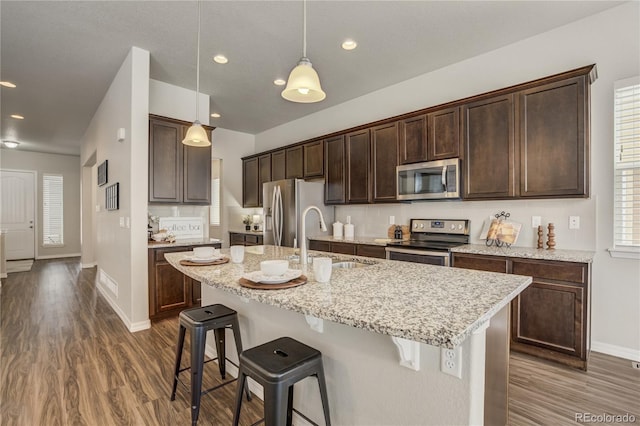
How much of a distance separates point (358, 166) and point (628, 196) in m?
2.62

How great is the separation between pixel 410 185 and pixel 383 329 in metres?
2.92

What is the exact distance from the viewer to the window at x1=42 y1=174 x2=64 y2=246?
806 centimetres

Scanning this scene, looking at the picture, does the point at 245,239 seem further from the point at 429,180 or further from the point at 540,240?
the point at 540,240

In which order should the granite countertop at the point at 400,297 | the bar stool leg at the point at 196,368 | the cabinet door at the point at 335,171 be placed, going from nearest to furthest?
the granite countertop at the point at 400,297, the bar stool leg at the point at 196,368, the cabinet door at the point at 335,171

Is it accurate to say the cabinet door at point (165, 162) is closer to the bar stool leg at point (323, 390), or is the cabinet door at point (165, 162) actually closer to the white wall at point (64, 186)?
the bar stool leg at point (323, 390)

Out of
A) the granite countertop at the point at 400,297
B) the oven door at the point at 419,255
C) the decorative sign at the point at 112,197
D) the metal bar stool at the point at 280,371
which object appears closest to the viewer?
the granite countertop at the point at 400,297

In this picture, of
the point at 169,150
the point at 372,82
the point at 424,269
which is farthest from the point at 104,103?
the point at 424,269

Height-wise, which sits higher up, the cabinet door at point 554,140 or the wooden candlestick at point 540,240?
the cabinet door at point 554,140

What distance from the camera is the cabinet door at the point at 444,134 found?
319 cm

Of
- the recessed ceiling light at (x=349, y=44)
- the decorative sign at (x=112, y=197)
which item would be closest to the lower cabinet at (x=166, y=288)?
the decorative sign at (x=112, y=197)

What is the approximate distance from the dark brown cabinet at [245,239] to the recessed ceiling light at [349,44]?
3.25 metres

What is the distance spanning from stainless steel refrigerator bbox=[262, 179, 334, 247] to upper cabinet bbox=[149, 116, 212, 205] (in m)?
1.00

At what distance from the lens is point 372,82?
4027 mm

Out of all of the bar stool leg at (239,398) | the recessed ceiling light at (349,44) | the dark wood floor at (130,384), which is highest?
the recessed ceiling light at (349,44)
